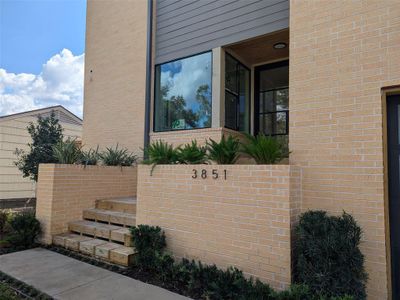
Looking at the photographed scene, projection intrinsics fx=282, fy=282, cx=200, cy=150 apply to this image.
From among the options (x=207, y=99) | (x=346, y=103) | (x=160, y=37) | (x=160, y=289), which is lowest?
(x=160, y=289)

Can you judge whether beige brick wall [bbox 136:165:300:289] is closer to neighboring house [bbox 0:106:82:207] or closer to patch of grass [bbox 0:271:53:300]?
patch of grass [bbox 0:271:53:300]

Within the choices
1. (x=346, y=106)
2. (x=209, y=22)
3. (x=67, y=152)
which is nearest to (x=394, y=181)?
(x=346, y=106)

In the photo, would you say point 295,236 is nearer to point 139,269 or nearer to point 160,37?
point 139,269

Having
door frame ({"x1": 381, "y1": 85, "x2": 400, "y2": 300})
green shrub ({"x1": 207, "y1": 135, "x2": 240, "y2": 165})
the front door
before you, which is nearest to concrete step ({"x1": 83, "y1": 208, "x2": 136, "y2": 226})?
green shrub ({"x1": 207, "y1": 135, "x2": 240, "y2": 165})

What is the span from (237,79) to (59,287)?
5921 mm

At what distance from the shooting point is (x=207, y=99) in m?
6.94

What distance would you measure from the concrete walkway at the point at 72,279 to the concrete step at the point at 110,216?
1.02 metres

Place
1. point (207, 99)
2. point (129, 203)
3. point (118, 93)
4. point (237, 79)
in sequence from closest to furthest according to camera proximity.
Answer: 1. point (129, 203)
2. point (207, 99)
3. point (237, 79)
4. point (118, 93)

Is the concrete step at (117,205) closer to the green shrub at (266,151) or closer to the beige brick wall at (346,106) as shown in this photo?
the green shrub at (266,151)

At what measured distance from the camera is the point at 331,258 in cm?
298

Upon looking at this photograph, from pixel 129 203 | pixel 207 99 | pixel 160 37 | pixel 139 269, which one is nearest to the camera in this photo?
pixel 139 269

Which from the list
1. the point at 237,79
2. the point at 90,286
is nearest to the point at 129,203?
the point at 90,286

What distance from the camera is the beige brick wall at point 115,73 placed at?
27.4 ft

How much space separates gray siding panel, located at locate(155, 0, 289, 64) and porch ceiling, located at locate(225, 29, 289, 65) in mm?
242
